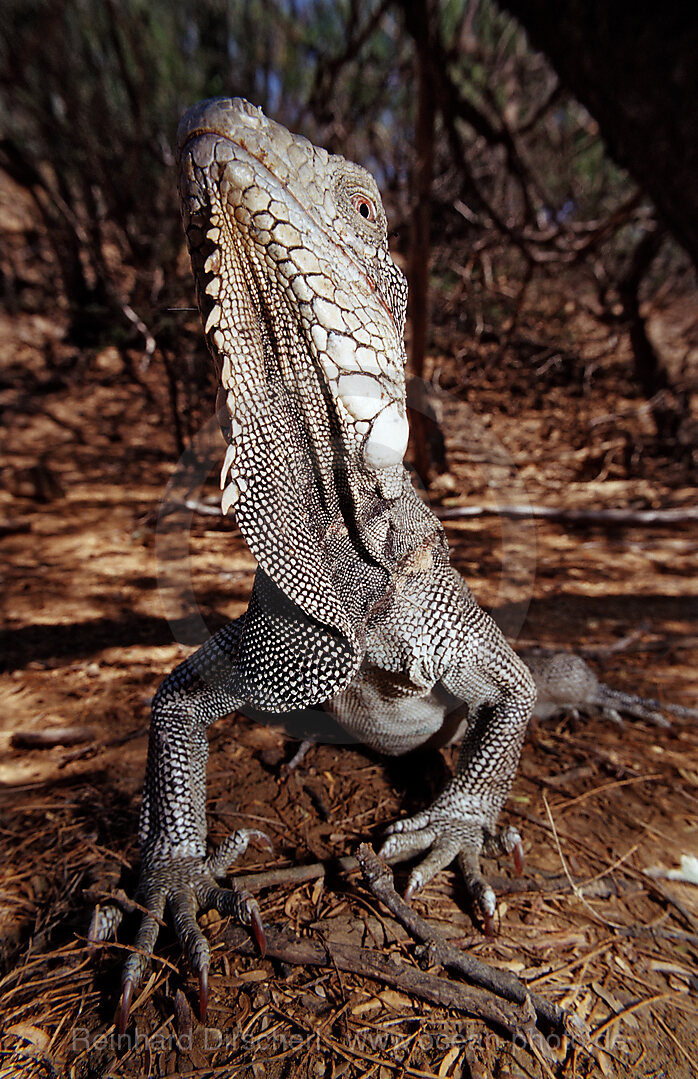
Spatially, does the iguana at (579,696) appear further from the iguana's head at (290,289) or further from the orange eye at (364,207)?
the orange eye at (364,207)

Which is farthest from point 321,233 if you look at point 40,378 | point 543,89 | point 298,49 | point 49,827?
point 543,89

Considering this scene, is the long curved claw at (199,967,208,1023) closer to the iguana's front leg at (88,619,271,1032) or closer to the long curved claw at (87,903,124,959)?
the iguana's front leg at (88,619,271,1032)

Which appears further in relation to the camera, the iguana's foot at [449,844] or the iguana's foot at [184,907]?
the iguana's foot at [449,844]

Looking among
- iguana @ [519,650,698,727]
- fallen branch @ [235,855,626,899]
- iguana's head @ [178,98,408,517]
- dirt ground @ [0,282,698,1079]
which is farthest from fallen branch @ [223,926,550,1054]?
iguana @ [519,650,698,727]

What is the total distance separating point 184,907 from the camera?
185 centimetres

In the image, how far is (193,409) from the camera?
7031mm

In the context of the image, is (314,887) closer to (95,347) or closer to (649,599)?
(649,599)

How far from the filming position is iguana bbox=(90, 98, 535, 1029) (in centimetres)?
156

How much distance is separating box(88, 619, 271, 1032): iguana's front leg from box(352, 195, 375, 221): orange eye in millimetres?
1350

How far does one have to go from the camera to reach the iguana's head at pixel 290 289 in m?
1.50

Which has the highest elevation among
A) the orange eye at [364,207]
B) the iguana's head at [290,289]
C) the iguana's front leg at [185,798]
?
the orange eye at [364,207]

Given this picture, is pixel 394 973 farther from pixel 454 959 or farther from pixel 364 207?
pixel 364 207

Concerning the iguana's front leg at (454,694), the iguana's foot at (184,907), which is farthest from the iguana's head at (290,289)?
the iguana's foot at (184,907)

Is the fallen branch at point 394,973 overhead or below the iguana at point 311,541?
below
